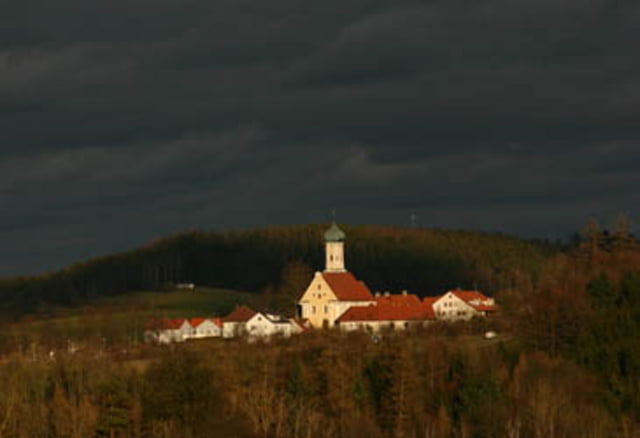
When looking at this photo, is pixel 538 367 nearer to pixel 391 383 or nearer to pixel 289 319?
pixel 391 383

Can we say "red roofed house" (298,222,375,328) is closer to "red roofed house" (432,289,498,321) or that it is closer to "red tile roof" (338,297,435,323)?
"red tile roof" (338,297,435,323)

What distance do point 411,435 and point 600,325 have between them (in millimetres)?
24894

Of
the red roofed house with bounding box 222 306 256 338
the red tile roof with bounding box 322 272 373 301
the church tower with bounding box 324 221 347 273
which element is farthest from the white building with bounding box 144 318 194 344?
the church tower with bounding box 324 221 347 273

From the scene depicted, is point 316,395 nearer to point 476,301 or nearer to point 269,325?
point 269,325

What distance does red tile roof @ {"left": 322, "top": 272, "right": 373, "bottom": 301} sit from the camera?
5723 inches

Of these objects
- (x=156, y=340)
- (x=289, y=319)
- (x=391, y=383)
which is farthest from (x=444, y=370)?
(x=289, y=319)

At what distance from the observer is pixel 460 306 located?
5753 inches

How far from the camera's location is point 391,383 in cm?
8731

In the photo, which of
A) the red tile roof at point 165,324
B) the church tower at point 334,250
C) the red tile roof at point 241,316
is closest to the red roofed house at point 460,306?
the church tower at point 334,250

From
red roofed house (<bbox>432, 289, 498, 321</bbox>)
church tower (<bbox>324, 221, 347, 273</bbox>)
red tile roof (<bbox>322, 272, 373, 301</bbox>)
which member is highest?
church tower (<bbox>324, 221, 347, 273</bbox>)

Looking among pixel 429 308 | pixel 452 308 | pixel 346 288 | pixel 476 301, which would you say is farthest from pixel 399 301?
pixel 476 301

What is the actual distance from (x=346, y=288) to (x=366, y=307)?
7144 millimetres

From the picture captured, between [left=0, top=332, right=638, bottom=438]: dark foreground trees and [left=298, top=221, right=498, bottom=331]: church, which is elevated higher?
[left=298, top=221, right=498, bottom=331]: church

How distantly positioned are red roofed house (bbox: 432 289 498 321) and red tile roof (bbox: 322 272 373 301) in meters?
8.18
